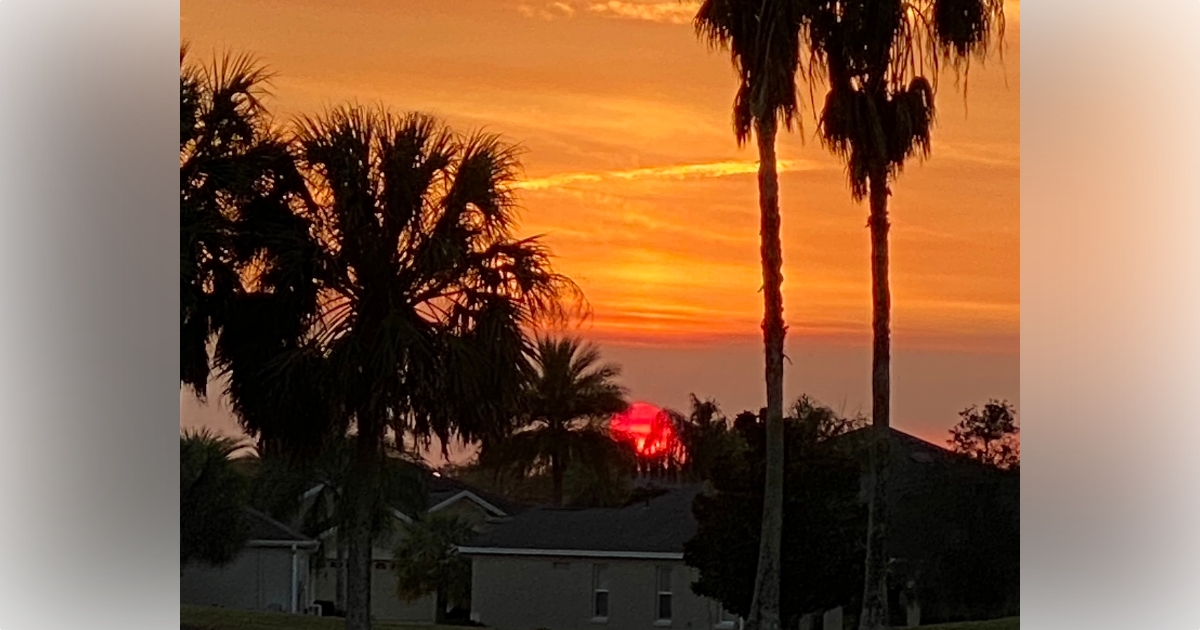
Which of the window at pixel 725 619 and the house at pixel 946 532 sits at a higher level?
the house at pixel 946 532

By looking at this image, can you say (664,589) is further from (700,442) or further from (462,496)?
(462,496)

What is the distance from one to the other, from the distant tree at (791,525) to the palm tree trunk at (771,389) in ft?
0.18

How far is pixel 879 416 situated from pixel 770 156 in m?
1.81

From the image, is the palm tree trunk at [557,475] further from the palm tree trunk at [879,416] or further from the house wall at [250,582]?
the palm tree trunk at [879,416]

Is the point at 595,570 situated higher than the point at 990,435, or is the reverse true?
the point at 990,435

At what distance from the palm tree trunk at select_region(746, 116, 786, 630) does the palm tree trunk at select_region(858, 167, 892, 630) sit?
1.92 feet

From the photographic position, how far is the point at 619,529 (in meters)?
11.0

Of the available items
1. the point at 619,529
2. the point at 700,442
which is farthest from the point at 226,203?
the point at 700,442

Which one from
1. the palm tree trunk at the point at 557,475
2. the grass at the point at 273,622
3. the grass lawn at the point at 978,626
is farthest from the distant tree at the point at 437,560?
the grass lawn at the point at 978,626

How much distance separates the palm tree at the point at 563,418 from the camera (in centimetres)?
1105

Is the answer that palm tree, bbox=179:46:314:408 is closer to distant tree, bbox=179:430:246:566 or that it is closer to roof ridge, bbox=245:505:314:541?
distant tree, bbox=179:430:246:566
